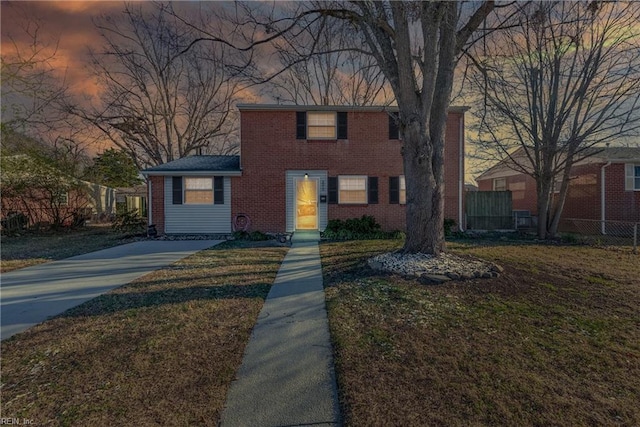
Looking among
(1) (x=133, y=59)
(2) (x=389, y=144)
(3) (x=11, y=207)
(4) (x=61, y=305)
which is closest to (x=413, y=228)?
(4) (x=61, y=305)

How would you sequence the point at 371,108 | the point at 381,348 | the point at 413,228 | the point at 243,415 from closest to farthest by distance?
the point at 243,415, the point at 381,348, the point at 413,228, the point at 371,108

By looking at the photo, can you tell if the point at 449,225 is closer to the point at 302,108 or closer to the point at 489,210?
the point at 489,210

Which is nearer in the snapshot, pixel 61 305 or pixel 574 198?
pixel 61 305

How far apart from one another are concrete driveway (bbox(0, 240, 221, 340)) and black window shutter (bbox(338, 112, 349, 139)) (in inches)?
283

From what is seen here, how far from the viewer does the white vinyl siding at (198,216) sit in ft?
43.8

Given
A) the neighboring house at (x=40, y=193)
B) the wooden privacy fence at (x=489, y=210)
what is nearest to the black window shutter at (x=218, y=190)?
the neighboring house at (x=40, y=193)

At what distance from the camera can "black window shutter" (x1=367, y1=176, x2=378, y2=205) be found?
531 inches

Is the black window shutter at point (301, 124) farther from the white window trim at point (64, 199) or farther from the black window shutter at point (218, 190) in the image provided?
the white window trim at point (64, 199)

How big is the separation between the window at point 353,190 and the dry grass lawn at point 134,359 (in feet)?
28.7

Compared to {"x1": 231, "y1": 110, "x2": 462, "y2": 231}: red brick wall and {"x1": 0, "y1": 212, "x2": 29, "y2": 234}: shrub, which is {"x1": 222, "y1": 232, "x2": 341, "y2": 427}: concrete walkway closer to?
{"x1": 231, "y1": 110, "x2": 462, "y2": 231}: red brick wall

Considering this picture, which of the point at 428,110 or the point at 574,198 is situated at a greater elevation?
the point at 428,110

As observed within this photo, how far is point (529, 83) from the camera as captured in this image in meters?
11.9

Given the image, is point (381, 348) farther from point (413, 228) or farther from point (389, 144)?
point (389, 144)

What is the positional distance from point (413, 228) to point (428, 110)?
2364mm
